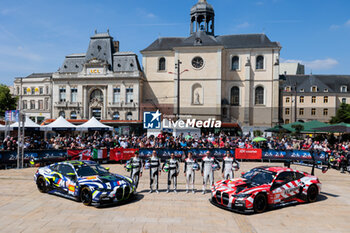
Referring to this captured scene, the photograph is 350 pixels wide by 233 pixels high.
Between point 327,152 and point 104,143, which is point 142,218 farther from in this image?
point 327,152

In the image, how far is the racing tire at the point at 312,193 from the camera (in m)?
10.7

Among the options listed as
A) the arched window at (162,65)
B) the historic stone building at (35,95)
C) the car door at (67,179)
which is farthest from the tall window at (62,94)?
the car door at (67,179)

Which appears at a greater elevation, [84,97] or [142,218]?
[84,97]

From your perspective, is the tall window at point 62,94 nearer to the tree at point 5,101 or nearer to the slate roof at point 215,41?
the tree at point 5,101

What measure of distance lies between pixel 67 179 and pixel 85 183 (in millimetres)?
1165

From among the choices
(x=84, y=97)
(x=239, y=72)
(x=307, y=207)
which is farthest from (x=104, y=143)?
(x=239, y=72)

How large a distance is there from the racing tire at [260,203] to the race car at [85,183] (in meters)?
4.41

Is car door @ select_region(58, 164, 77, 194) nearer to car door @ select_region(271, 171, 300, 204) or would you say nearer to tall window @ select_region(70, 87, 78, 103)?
car door @ select_region(271, 171, 300, 204)

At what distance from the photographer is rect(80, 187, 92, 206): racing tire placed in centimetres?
978

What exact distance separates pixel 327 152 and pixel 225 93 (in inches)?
1236

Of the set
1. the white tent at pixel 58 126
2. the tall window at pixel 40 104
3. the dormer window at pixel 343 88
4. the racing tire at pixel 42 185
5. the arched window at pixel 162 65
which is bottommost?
the racing tire at pixel 42 185

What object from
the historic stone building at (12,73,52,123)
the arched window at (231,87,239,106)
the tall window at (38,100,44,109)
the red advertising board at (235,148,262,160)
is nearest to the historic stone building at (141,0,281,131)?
the arched window at (231,87,239,106)

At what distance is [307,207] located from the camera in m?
10.1

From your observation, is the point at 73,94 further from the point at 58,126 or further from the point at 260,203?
the point at 260,203
